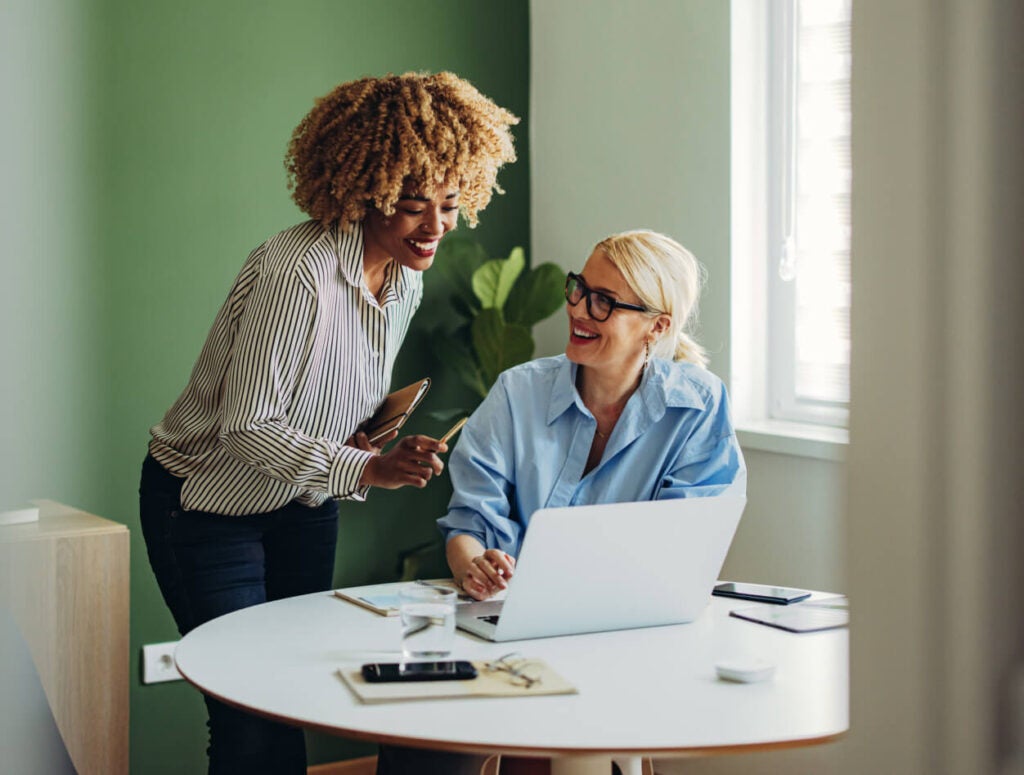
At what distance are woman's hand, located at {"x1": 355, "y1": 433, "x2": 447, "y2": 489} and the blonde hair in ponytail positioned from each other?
524 mm

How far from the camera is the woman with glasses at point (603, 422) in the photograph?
6.42 ft

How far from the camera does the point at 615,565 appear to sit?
1507mm

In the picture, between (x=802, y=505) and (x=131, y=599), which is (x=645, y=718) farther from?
(x=131, y=599)

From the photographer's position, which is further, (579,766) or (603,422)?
(603,422)

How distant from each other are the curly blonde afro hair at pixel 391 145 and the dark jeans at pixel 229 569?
550mm

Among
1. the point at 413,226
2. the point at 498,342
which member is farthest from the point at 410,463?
the point at 498,342

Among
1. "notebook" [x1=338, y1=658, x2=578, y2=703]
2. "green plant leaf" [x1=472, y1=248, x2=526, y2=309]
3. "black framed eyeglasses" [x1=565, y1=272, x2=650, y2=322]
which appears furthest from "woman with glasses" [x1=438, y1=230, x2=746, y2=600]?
"green plant leaf" [x1=472, y1=248, x2=526, y2=309]

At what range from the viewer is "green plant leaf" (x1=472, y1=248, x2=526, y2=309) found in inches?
122

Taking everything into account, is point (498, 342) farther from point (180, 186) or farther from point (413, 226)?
point (413, 226)

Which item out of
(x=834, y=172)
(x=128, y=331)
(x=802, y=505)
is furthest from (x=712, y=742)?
(x=128, y=331)

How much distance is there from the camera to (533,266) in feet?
11.3

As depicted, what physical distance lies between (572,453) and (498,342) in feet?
3.66

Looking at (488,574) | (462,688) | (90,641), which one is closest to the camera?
(462,688)

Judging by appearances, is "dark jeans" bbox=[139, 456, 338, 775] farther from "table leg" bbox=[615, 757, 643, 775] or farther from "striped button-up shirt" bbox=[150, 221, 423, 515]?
"table leg" bbox=[615, 757, 643, 775]
